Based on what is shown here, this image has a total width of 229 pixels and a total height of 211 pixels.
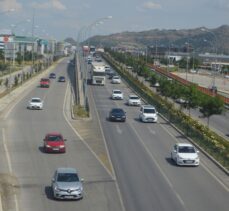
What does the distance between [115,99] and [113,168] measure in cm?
4316

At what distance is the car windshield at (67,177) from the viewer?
83.6 feet

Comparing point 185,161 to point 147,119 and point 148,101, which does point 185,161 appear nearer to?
point 147,119

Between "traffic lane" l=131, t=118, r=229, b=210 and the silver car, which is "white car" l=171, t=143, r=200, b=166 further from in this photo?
the silver car

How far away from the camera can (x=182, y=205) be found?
24.7m

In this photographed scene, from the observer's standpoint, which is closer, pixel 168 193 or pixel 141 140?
pixel 168 193

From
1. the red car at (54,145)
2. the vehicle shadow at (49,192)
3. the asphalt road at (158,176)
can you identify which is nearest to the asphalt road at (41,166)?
the vehicle shadow at (49,192)

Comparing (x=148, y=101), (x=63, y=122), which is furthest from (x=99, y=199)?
(x=148, y=101)

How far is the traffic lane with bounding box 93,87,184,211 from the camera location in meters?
25.0

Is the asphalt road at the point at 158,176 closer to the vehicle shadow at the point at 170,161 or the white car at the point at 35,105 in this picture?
the vehicle shadow at the point at 170,161

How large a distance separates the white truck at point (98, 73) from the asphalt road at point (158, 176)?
46.4 meters

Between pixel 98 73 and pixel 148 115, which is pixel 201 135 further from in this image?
pixel 98 73

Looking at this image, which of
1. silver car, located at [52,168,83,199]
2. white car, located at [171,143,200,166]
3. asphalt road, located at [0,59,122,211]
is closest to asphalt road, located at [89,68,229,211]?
white car, located at [171,143,200,166]

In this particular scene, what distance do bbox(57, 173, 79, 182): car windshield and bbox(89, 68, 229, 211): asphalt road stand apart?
2127mm

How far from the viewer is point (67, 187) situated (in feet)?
81.6
